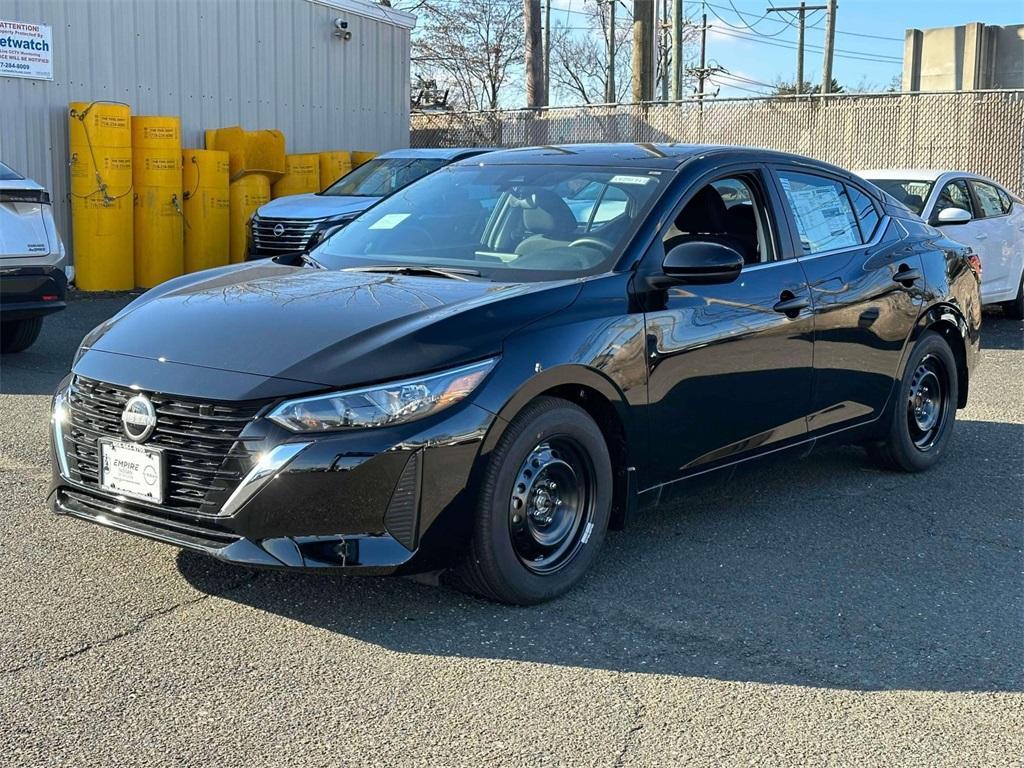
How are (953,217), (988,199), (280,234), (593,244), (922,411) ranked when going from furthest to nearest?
(280,234), (988,199), (953,217), (922,411), (593,244)

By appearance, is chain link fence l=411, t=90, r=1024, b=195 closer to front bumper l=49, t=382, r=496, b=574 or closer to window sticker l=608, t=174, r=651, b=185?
window sticker l=608, t=174, r=651, b=185

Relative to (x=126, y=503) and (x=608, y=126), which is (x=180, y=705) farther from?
(x=608, y=126)

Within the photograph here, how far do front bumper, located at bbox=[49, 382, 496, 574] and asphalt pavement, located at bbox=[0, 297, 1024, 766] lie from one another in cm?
30

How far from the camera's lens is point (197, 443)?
3.75 m

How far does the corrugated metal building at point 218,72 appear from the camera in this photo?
1406cm

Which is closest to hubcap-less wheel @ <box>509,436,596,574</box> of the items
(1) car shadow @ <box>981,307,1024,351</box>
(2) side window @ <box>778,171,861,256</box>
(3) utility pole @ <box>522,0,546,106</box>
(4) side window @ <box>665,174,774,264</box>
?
(4) side window @ <box>665,174,774,264</box>

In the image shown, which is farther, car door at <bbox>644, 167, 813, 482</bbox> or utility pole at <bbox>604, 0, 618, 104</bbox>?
utility pole at <bbox>604, 0, 618, 104</bbox>

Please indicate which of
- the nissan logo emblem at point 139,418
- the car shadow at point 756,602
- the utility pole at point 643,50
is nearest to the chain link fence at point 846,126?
the utility pole at point 643,50

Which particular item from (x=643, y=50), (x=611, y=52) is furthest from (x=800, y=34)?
(x=643, y=50)

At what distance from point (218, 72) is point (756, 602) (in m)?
14.1

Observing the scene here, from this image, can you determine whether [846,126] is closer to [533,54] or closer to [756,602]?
[533,54]

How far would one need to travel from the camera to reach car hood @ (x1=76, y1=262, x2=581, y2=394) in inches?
148

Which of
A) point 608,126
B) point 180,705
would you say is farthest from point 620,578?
point 608,126

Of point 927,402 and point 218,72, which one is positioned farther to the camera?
point 218,72
